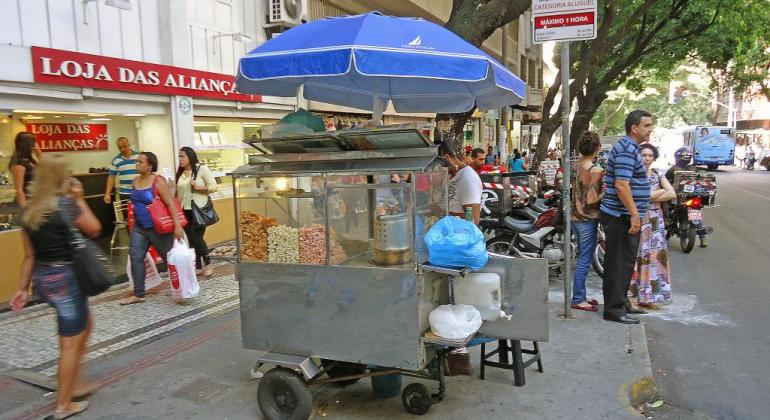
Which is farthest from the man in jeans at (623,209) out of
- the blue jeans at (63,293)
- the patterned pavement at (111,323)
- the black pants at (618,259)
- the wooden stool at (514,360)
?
the blue jeans at (63,293)

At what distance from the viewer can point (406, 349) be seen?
3275mm

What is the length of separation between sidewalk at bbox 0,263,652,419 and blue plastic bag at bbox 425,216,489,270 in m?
1.04

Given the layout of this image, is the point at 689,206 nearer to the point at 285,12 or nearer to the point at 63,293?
the point at 285,12

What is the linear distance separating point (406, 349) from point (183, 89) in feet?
22.1

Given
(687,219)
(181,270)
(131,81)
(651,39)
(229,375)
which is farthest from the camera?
(651,39)

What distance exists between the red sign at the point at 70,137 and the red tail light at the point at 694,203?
10.1m

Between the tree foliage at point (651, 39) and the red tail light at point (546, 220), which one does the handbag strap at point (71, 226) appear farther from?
the tree foliage at point (651, 39)

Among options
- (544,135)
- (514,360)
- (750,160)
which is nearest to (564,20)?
(514,360)

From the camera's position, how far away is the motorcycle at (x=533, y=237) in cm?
691

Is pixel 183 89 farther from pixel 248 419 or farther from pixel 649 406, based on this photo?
pixel 649 406

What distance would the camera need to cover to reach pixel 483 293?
11.5 ft

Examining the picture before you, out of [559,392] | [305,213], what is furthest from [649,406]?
[305,213]

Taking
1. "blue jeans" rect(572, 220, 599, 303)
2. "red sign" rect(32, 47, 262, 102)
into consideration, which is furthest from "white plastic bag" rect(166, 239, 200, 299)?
"blue jeans" rect(572, 220, 599, 303)

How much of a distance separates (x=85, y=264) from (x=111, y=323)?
7.65ft
